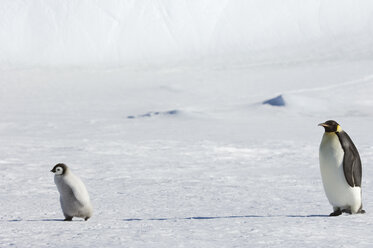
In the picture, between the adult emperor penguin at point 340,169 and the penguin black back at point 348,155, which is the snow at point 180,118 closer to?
the adult emperor penguin at point 340,169

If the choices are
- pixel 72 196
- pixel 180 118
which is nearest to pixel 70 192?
pixel 72 196

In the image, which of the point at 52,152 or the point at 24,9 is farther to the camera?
the point at 24,9

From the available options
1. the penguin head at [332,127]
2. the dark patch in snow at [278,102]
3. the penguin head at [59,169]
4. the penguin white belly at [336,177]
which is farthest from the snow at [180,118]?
the penguin head at [332,127]

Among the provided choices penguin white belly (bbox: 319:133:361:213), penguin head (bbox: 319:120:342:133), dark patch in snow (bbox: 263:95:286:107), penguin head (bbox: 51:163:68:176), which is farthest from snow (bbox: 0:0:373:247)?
penguin head (bbox: 319:120:342:133)

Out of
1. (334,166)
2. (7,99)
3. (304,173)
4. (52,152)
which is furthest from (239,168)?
(7,99)

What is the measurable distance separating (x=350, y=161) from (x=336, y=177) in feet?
0.54

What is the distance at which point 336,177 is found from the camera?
495 centimetres

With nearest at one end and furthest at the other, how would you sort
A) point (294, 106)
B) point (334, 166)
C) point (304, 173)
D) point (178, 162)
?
point (334, 166), point (304, 173), point (178, 162), point (294, 106)

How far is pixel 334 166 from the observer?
491cm

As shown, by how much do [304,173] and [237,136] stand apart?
622 cm

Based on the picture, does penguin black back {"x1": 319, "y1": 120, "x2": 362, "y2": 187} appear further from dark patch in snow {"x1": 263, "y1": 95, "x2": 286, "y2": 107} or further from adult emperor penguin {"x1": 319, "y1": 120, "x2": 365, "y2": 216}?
dark patch in snow {"x1": 263, "y1": 95, "x2": 286, "y2": 107}

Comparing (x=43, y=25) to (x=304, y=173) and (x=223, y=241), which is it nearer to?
(x=304, y=173)

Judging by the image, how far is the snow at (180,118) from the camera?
4809 mm

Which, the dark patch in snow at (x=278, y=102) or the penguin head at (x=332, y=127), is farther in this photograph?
the dark patch in snow at (x=278, y=102)
